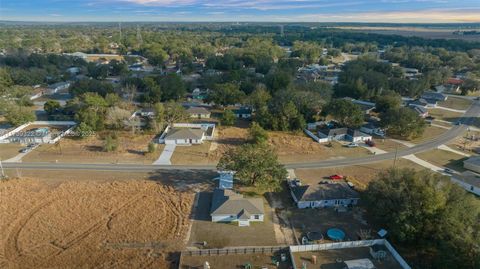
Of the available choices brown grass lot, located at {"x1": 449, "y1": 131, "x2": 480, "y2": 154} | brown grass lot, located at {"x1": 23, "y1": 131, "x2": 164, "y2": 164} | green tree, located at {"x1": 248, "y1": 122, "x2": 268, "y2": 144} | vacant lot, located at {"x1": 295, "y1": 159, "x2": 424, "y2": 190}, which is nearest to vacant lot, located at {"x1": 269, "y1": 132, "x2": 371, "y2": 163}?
green tree, located at {"x1": 248, "y1": 122, "x2": 268, "y2": 144}

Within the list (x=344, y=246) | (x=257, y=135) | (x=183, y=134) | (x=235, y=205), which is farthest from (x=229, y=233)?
(x=183, y=134)

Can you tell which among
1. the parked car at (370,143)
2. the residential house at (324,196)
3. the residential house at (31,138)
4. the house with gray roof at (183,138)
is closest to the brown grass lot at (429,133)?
the parked car at (370,143)

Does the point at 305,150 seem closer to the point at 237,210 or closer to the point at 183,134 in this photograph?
the point at 183,134

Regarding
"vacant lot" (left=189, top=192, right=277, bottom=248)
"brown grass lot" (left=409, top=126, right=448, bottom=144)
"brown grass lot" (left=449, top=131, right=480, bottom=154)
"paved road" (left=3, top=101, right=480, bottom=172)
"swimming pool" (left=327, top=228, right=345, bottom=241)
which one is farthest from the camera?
"brown grass lot" (left=409, top=126, right=448, bottom=144)

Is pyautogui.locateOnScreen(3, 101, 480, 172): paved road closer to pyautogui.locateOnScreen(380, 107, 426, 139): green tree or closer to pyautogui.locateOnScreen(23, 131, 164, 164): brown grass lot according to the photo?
pyautogui.locateOnScreen(23, 131, 164, 164): brown grass lot

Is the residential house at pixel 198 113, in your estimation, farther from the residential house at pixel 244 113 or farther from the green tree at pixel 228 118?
the green tree at pixel 228 118

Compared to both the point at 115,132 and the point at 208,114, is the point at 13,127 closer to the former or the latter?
the point at 115,132
